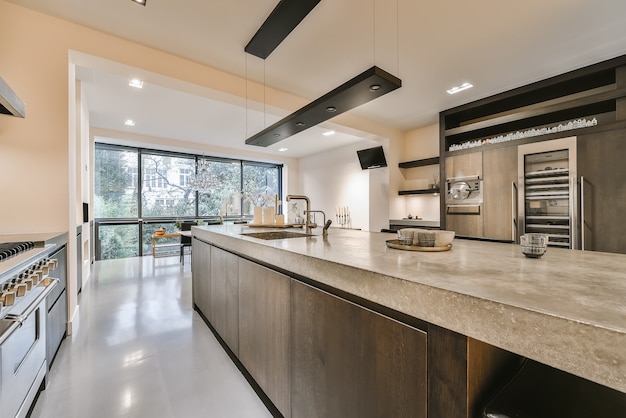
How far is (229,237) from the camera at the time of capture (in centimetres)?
206

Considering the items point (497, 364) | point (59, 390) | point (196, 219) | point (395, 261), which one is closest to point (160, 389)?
point (59, 390)

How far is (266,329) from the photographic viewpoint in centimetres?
155

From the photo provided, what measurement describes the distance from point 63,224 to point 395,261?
9.79 ft

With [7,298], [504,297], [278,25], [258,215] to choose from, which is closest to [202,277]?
[258,215]

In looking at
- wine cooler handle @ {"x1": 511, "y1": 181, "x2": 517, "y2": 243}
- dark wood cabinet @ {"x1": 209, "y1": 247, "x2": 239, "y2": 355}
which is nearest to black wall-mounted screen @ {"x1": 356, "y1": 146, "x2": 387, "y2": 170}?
wine cooler handle @ {"x1": 511, "y1": 181, "x2": 517, "y2": 243}

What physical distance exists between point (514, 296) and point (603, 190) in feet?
12.0

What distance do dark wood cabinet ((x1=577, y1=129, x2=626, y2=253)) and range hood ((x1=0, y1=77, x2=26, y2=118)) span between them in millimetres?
5097

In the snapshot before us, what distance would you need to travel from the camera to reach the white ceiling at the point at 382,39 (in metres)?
2.31

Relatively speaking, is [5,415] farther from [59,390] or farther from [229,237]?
[229,237]

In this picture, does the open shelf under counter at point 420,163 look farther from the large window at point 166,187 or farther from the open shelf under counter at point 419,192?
the large window at point 166,187

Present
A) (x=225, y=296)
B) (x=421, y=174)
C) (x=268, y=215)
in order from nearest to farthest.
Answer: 1. (x=225, y=296)
2. (x=268, y=215)
3. (x=421, y=174)

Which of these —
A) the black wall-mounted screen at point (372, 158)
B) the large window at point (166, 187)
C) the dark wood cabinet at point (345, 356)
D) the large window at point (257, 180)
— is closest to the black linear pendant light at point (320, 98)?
the dark wood cabinet at point (345, 356)

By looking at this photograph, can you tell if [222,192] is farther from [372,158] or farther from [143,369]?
[143,369]

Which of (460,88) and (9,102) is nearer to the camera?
(9,102)
